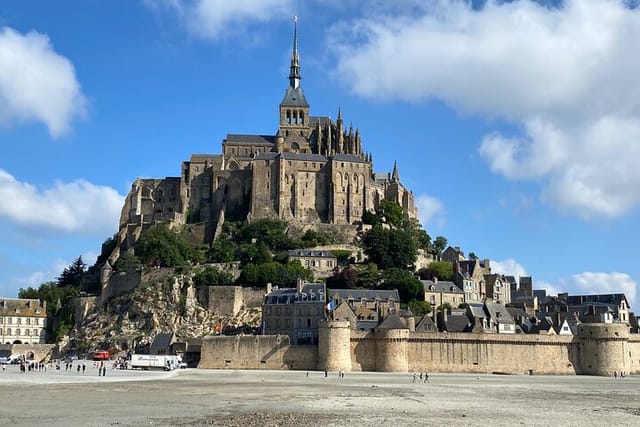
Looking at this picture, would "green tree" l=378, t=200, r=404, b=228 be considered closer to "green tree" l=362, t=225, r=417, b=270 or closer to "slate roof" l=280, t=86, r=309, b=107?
"green tree" l=362, t=225, r=417, b=270

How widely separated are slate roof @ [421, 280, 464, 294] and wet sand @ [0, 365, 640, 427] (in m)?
22.1

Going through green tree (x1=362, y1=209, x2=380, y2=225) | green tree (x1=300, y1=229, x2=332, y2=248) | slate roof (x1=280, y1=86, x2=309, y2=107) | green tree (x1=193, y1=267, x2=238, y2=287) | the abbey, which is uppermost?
slate roof (x1=280, y1=86, x2=309, y2=107)

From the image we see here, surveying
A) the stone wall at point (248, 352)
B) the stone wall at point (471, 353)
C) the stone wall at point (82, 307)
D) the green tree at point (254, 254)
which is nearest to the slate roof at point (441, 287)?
the stone wall at point (471, 353)

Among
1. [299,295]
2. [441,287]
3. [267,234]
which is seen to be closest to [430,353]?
[299,295]

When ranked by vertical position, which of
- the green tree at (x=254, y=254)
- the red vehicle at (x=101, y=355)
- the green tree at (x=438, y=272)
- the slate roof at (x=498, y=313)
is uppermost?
the green tree at (x=254, y=254)

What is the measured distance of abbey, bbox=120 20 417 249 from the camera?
94.8 meters

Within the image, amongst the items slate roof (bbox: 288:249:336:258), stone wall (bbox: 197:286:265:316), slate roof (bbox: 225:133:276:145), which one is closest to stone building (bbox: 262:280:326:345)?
stone wall (bbox: 197:286:265:316)

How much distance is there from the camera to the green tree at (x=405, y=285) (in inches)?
2881

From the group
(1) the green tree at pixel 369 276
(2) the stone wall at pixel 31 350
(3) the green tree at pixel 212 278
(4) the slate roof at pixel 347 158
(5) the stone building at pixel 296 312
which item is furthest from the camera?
(4) the slate roof at pixel 347 158

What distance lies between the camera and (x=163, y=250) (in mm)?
81438

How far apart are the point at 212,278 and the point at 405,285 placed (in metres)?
18.8

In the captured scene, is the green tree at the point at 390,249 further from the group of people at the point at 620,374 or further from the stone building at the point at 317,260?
the group of people at the point at 620,374

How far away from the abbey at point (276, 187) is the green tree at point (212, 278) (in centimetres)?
1758

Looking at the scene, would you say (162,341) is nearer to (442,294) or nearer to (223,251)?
(223,251)
